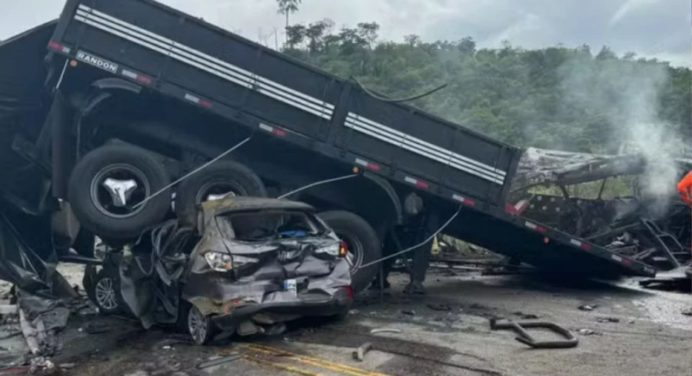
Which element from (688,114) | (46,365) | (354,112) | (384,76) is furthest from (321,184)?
(384,76)

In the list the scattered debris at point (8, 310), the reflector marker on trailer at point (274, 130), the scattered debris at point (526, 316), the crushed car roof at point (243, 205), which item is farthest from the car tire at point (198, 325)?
the scattered debris at point (526, 316)

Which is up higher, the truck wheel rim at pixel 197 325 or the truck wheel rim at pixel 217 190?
the truck wheel rim at pixel 217 190

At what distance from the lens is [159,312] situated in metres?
7.36

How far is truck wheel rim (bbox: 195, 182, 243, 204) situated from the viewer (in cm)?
830

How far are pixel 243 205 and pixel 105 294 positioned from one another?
2565 millimetres

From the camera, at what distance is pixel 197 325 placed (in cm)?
650

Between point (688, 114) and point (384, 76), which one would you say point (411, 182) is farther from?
point (384, 76)

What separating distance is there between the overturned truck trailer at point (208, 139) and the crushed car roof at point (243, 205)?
0.57 meters

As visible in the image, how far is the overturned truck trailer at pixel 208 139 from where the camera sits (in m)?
7.89

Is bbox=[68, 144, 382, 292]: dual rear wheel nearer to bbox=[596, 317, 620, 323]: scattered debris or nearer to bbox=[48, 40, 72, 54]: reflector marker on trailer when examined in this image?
bbox=[48, 40, 72, 54]: reflector marker on trailer

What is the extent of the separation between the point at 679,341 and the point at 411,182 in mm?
3647

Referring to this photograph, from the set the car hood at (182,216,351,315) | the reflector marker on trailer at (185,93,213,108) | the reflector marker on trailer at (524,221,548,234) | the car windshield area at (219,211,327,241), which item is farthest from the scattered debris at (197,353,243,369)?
the reflector marker on trailer at (524,221,548,234)

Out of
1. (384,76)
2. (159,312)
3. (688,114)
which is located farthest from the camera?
(384,76)

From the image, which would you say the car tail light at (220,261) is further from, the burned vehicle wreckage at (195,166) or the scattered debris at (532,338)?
the scattered debris at (532,338)
